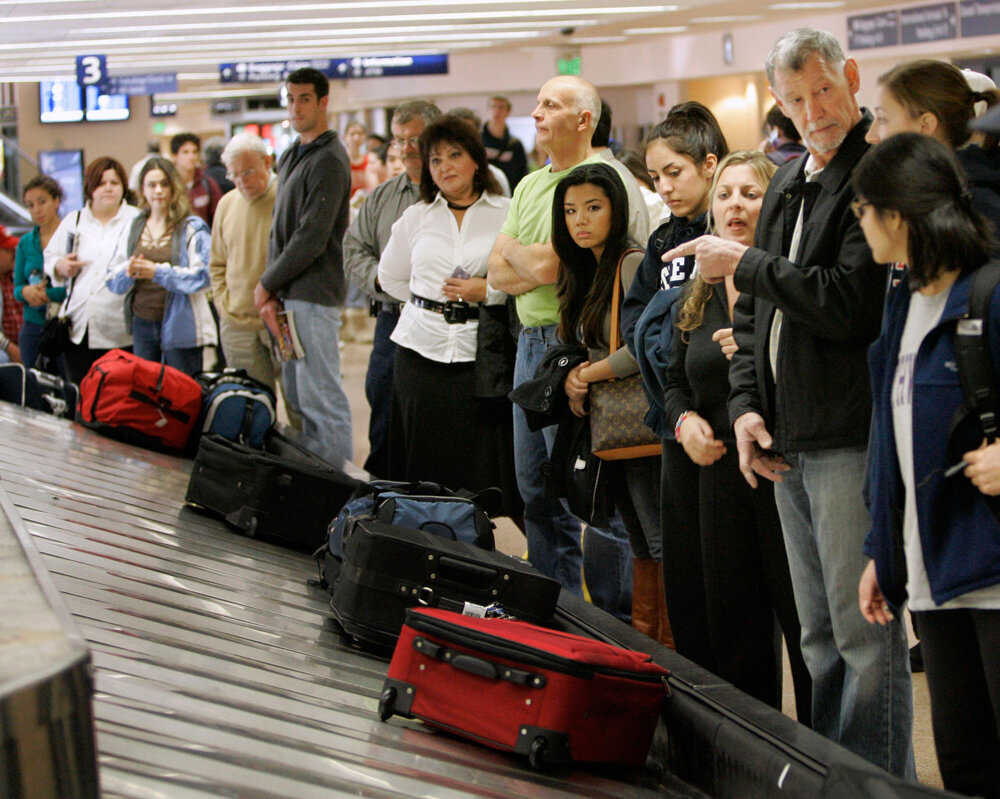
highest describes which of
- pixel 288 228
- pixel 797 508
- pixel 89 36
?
pixel 89 36

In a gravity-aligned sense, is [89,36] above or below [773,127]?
above

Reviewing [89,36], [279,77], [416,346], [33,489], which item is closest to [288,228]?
[416,346]

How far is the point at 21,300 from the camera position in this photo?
7.32m

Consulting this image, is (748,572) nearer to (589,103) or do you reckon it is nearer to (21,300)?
(589,103)

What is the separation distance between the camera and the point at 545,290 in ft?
12.5

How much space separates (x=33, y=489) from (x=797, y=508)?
247cm

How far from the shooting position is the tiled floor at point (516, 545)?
292cm

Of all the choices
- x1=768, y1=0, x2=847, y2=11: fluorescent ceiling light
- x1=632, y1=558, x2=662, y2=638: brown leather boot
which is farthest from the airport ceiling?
x1=632, y1=558, x2=662, y2=638: brown leather boot

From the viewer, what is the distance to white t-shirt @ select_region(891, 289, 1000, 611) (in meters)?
1.96

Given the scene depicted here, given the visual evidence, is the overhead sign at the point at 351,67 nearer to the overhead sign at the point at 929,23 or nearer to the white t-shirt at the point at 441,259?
the overhead sign at the point at 929,23

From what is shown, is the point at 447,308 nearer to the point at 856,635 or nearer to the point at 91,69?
the point at 856,635

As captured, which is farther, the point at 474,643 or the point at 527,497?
the point at 527,497

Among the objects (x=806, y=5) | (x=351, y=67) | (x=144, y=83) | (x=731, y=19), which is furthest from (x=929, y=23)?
(x=144, y=83)

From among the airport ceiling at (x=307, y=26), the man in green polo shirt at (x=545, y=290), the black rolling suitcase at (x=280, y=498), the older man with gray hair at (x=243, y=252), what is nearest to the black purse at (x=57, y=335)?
the older man with gray hair at (x=243, y=252)
